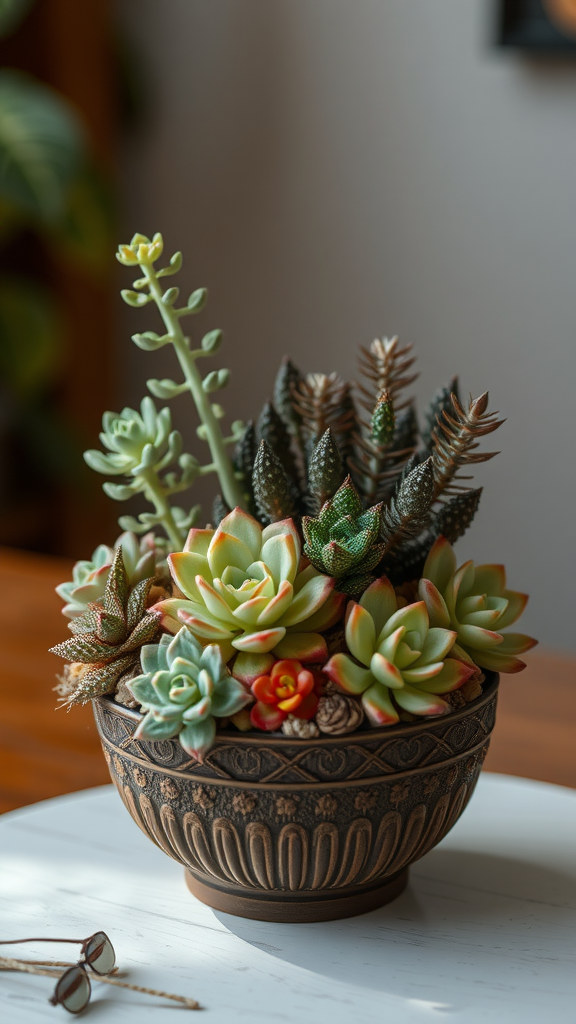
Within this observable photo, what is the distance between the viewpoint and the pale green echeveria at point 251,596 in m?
0.52

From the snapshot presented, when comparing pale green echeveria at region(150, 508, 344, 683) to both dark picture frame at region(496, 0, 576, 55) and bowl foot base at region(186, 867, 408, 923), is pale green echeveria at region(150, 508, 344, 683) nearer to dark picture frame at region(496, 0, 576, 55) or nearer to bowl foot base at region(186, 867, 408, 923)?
bowl foot base at region(186, 867, 408, 923)

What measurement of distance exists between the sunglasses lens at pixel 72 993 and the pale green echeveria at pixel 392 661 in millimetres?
186

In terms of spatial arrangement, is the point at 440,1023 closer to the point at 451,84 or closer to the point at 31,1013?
the point at 31,1013

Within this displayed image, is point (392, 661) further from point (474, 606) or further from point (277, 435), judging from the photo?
point (277, 435)

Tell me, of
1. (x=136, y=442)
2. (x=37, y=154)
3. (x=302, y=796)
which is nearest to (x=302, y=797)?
(x=302, y=796)

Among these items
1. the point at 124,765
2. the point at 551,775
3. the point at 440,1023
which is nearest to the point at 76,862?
the point at 124,765

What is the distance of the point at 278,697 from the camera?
1.70ft

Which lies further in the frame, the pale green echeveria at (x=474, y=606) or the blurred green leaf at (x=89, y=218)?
the blurred green leaf at (x=89, y=218)

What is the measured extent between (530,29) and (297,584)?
1997 millimetres

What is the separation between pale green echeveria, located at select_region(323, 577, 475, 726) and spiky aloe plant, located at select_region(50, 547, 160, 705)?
0.34 ft

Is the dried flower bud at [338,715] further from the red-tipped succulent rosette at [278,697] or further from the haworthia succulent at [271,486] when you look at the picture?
the haworthia succulent at [271,486]

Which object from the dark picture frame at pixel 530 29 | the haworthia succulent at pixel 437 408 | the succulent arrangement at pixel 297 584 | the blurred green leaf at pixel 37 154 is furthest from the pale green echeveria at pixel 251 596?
the dark picture frame at pixel 530 29

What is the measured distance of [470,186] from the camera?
93.0 inches

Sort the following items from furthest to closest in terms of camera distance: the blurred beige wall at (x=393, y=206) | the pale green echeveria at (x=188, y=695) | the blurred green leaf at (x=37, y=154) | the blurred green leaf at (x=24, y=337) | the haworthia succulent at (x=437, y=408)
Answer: the blurred green leaf at (x=24, y=337) → the blurred beige wall at (x=393, y=206) → the blurred green leaf at (x=37, y=154) → the haworthia succulent at (x=437, y=408) → the pale green echeveria at (x=188, y=695)
